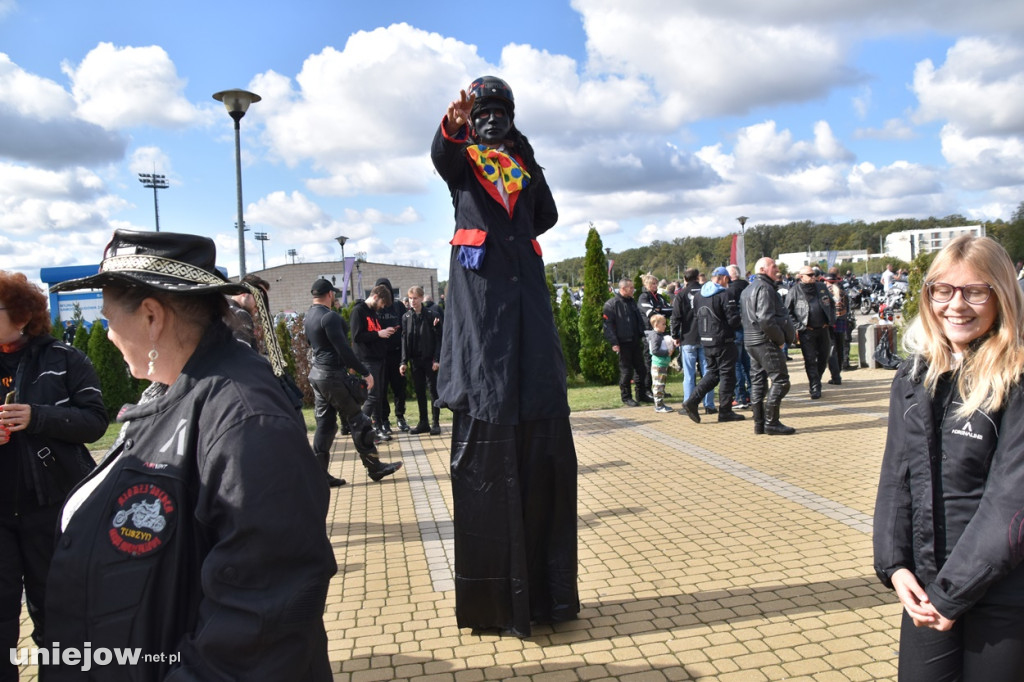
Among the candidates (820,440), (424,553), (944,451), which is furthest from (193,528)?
(820,440)

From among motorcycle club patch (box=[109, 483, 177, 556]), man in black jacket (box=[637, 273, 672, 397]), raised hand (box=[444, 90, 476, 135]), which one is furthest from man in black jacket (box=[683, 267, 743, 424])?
motorcycle club patch (box=[109, 483, 177, 556])

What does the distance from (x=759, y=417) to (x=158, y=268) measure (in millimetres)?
8472

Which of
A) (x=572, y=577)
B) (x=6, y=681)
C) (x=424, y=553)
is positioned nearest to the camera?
(x=6, y=681)

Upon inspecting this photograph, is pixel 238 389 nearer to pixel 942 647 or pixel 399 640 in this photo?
pixel 942 647

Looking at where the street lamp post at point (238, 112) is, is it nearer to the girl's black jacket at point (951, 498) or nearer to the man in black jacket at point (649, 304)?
the man in black jacket at point (649, 304)

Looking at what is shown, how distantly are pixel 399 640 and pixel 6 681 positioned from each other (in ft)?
5.73

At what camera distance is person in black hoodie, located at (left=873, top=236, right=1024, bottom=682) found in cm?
204

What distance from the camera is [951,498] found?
2.19m

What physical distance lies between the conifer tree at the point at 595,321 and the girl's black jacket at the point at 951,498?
12.7 meters

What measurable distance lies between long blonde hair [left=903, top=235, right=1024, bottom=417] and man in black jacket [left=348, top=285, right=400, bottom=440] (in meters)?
8.19

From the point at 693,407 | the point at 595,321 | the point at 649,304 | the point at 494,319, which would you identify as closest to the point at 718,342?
the point at 693,407

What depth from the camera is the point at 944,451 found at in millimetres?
2203

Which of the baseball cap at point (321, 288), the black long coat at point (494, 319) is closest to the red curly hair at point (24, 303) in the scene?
the black long coat at point (494, 319)

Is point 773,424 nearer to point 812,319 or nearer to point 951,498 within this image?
point 812,319
